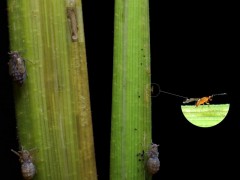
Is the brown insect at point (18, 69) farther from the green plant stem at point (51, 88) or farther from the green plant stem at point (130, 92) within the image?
the green plant stem at point (130, 92)

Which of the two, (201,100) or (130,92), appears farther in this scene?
(201,100)

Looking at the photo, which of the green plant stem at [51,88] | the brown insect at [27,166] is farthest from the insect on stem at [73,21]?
the brown insect at [27,166]

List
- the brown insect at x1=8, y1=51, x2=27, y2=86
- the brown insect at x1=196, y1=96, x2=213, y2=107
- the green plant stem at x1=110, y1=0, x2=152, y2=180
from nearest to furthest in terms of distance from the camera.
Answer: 1. the brown insect at x1=8, y1=51, x2=27, y2=86
2. the green plant stem at x1=110, y1=0, x2=152, y2=180
3. the brown insect at x1=196, y1=96, x2=213, y2=107

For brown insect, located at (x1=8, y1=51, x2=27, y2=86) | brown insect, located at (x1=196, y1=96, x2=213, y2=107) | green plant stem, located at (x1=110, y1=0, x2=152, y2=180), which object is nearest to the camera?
brown insect, located at (x1=8, y1=51, x2=27, y2=86)

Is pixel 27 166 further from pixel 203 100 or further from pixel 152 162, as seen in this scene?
pixel 203 100

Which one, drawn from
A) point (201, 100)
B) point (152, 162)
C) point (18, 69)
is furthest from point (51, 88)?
point (201, 100)

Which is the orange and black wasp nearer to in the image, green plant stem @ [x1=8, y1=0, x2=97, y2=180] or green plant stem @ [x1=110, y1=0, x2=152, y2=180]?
green plant stem @ [x1=110, y1=0, x2=152, y2=180]

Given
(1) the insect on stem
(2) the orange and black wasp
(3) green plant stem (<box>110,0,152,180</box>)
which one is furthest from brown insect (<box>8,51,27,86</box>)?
(2) the orange and black wasp

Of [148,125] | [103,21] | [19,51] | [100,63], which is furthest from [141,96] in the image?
[19,51]
